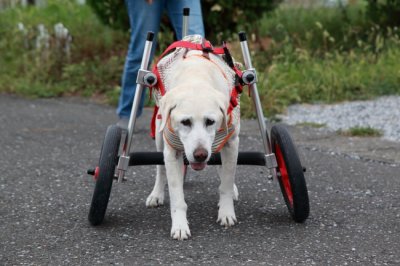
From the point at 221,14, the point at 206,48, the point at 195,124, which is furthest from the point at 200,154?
the point at 221,14

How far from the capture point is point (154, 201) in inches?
171

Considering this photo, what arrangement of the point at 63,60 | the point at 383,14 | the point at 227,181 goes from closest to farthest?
the point at 227,181 → the point at 383,14 → the point at 63,60

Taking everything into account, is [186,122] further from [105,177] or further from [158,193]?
[158,193]

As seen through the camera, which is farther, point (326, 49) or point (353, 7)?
point (353, 7)

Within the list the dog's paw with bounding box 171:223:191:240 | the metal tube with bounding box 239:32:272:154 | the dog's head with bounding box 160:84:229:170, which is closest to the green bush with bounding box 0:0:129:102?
the metal tube with bounding box 239:32:272:154

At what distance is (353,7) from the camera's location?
36.2 ft

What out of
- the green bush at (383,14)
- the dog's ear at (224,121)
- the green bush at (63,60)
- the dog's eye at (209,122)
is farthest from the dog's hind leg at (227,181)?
the green bush at (383,14)

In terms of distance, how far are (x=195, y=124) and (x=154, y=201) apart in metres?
0.97

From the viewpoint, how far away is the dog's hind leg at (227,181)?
12.8 feet

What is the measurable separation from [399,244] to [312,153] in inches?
87.5

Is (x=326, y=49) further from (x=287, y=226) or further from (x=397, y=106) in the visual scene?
(x=287, y=226)

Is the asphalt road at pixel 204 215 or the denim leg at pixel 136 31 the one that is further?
the denim leg at pixel 136 31

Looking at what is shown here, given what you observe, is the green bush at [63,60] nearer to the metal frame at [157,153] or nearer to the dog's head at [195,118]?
the metal frame at [157,153]

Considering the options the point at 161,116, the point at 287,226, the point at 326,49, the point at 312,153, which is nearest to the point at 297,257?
the point at 287,226
